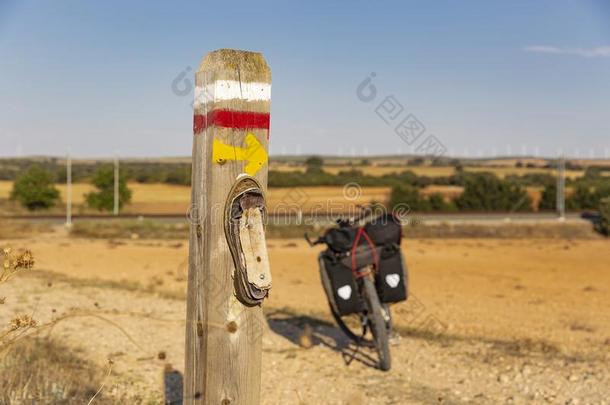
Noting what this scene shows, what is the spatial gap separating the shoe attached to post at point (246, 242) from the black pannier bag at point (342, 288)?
4.24 meters

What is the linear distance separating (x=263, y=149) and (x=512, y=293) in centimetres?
1215

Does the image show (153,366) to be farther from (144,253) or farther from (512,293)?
(144,253)

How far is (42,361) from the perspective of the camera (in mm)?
5824

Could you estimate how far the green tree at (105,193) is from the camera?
4269 cm

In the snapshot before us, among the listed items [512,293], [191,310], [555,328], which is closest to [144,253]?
[512,293]

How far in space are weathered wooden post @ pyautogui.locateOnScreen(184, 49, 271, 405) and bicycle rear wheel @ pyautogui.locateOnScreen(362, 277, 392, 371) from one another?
4022mm

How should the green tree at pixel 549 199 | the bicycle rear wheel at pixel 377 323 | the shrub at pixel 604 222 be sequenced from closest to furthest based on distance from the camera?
the bicycle rear wheel at pixel 377 323 < the shrub at pixel 604 222 < the green tree at pixel 549 199

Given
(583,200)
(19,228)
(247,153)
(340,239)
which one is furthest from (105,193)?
(247,153)

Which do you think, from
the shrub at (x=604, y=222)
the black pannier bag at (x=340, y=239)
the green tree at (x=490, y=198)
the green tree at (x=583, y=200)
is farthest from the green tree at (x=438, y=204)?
the black pannier bag at (x=340, y=239)

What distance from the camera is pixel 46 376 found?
5332 millimetres

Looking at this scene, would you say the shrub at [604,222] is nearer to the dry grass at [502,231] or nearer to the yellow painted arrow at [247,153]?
the dry grass at [502,231]

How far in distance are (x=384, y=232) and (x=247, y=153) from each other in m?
4.57

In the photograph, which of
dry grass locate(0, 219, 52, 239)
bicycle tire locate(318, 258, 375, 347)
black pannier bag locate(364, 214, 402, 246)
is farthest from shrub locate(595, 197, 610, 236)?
bicycle tire locate(318, 258, 375, 347)

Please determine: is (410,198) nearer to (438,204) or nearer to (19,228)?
(438,204)
